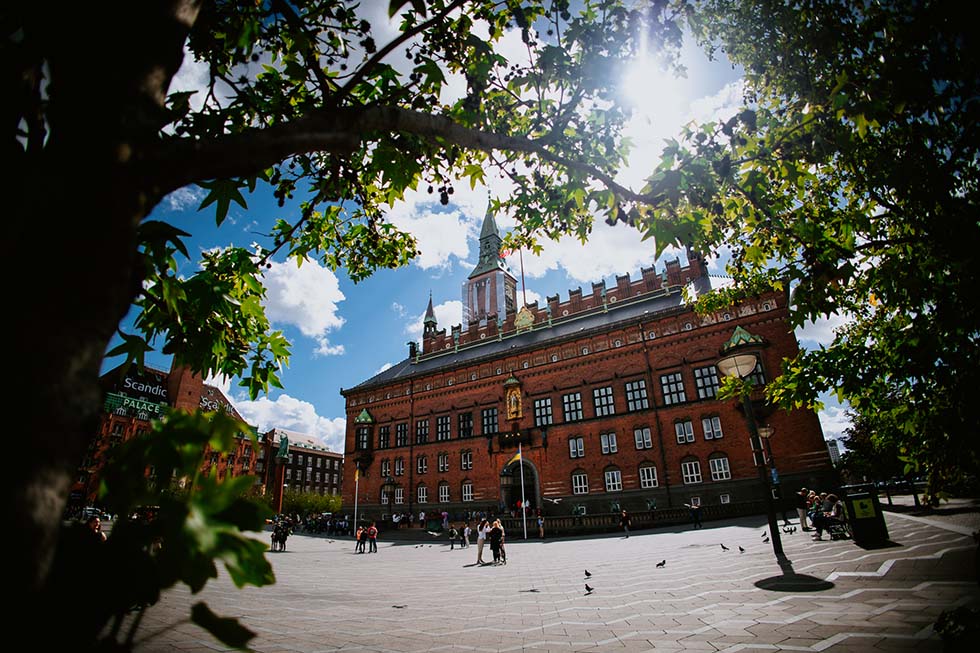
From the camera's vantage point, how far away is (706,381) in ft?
94.4

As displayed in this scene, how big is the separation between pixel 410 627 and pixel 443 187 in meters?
5.69

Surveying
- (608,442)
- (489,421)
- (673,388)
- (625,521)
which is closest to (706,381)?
(673,388)

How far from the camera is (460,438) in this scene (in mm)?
38312

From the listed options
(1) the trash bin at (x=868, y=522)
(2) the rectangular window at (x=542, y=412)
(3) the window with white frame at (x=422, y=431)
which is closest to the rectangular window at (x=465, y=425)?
(3) the window with white frame at (x=422, y=431)

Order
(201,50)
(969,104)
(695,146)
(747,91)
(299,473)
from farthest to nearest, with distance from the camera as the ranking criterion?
(299,473)
(747,91)
(969,104)
(201,50)
(695,146)

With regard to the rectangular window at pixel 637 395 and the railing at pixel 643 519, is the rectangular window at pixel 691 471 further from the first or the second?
the rectangular window at pixel 637 395

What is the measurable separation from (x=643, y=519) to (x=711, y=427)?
7606mm

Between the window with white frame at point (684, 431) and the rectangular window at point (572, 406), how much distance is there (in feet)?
22.2

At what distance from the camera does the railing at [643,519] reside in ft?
80.2

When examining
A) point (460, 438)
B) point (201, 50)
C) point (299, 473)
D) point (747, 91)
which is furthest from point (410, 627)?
point (299, 473)

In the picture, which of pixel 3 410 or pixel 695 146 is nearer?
pixel 3 410

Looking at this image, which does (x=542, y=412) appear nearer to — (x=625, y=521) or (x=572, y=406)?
(x=572, y=406)

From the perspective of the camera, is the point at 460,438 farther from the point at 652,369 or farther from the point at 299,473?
the point at 299,473

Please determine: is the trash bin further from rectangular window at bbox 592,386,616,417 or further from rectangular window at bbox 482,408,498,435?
rectangular window at bbox 482,408,498,435
